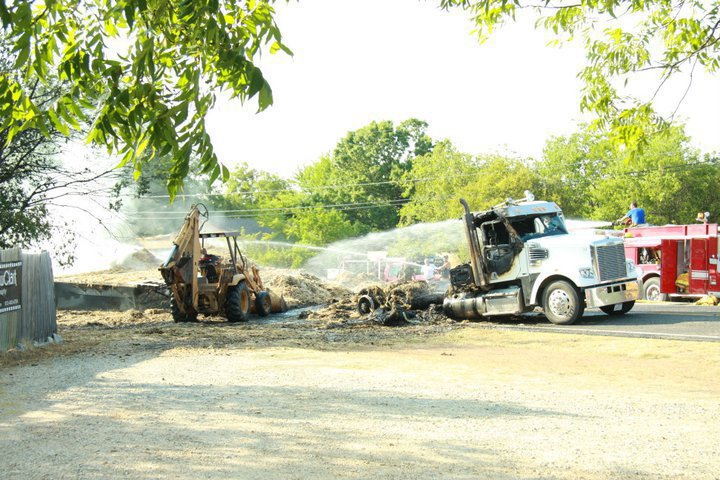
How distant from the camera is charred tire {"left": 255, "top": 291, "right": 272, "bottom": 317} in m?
22.2

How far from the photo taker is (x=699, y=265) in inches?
922

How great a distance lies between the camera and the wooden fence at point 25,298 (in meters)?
13.3

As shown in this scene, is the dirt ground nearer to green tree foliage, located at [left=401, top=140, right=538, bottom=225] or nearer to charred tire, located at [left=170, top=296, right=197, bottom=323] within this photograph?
charred tire, located at [left=170, top=296, right=197, bottom=323]

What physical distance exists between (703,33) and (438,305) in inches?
431

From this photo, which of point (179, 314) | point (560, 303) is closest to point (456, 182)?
point (179, 314)

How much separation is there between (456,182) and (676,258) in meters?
35.1

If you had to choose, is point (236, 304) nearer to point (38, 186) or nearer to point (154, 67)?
point (38, 186)

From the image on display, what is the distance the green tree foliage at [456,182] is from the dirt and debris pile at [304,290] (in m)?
20.6

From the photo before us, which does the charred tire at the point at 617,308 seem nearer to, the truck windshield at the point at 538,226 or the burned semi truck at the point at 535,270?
the burned semi truck at the point at 535,270

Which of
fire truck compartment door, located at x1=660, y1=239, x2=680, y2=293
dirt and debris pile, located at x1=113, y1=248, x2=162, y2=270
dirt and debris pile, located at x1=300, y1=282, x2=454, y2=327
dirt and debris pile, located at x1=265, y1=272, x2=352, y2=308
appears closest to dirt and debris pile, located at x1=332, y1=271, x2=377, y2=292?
dirt and debris pile, located at x1=265, y1=272, x2=352, y2=308

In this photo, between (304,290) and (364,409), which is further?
(304,290)

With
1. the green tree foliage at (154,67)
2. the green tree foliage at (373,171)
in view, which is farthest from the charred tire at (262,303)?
the green tree foliage at (373,171)

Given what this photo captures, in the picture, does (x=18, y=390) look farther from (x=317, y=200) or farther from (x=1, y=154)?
(x=317, y=200)

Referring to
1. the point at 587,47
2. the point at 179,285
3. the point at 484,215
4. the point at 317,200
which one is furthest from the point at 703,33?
the point at 317,200
